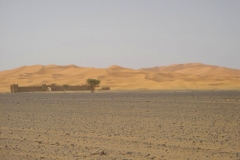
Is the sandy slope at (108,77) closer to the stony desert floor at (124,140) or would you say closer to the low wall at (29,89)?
the low wall at (29,89)

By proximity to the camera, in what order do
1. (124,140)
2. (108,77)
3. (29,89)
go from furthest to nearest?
1. (108,77)
2. (29,89)
3. (124,140)

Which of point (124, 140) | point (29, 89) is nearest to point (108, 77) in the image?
point (29, 89)

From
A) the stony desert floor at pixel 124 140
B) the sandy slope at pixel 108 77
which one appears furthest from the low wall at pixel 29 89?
the stony desert floor at pixel 124 140

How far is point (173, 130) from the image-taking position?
13484mm

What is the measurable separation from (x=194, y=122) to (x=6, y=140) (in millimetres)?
7879

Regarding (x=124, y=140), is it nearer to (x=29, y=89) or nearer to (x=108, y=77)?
(x=29, y=89)

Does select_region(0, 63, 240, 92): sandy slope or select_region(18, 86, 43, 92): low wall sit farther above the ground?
select_region(0, 63, 240, 92): sandy slope

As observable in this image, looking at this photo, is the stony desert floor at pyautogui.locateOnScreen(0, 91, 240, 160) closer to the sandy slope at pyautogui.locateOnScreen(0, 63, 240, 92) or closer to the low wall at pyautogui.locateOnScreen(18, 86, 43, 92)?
the low wall at pyautogui.locateOnScreen(18, 86, 43, 92)

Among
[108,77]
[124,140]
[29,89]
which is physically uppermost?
[108,77]

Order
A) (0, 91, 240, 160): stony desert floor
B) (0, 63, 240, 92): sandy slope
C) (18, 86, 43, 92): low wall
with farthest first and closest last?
(0, 63, 240, 92): sandy slope, (18, 86, 43, 92): low wall, (0, 91, 240, 160): stony desert floor

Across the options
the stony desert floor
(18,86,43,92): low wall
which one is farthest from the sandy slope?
the stony desert floor

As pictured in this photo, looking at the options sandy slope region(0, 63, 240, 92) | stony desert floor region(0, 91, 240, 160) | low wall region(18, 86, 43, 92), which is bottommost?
stony desert floor region(0, 91, 240, 160)

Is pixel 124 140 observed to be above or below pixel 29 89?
below

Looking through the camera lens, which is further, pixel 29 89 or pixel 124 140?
pixel 29 89
